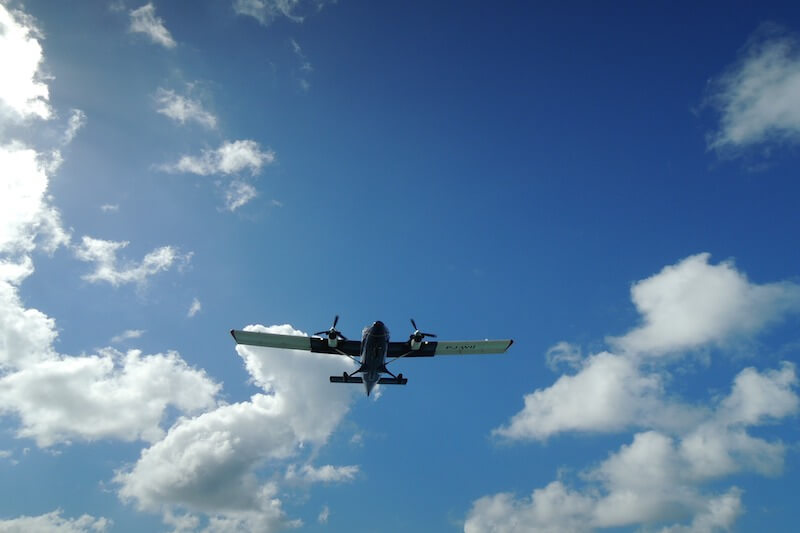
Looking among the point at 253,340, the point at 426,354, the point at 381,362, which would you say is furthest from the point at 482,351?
the point at 253,340

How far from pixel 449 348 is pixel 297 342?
576 inches

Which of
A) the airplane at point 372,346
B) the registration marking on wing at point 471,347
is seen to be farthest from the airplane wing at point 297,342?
the registration marking on wing at point 471,347

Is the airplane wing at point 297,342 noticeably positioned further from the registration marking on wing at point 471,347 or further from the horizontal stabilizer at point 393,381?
the registration marking on wing at point 471,347

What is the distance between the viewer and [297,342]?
41.3m

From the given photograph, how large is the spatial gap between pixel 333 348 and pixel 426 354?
30.1 ft

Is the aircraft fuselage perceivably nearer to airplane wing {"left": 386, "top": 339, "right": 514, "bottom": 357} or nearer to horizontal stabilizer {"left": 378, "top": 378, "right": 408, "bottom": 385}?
horizontal stabilizer {"left": 378, "top": 378, "right": 408, "bottom": 385}

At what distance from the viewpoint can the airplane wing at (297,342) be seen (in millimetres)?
40406

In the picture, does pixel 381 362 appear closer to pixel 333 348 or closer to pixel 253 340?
pixel 333 348

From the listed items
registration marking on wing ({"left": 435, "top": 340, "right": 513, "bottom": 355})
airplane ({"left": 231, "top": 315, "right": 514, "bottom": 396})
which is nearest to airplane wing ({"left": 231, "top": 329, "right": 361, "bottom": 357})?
airplane ({"left": 231, "top": 315, "right": 514, "bottom": 396})

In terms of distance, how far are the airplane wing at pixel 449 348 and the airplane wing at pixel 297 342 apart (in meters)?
3.75

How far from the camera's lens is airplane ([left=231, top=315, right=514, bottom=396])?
37.6 meters

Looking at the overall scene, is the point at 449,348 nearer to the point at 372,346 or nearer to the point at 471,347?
the point at 471,347

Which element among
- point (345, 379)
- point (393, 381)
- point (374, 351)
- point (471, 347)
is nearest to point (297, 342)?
point (345, 379)

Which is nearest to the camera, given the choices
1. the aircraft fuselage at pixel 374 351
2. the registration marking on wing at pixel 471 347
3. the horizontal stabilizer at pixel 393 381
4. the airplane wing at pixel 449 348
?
the aircraft fuselage at pixel 374 351
